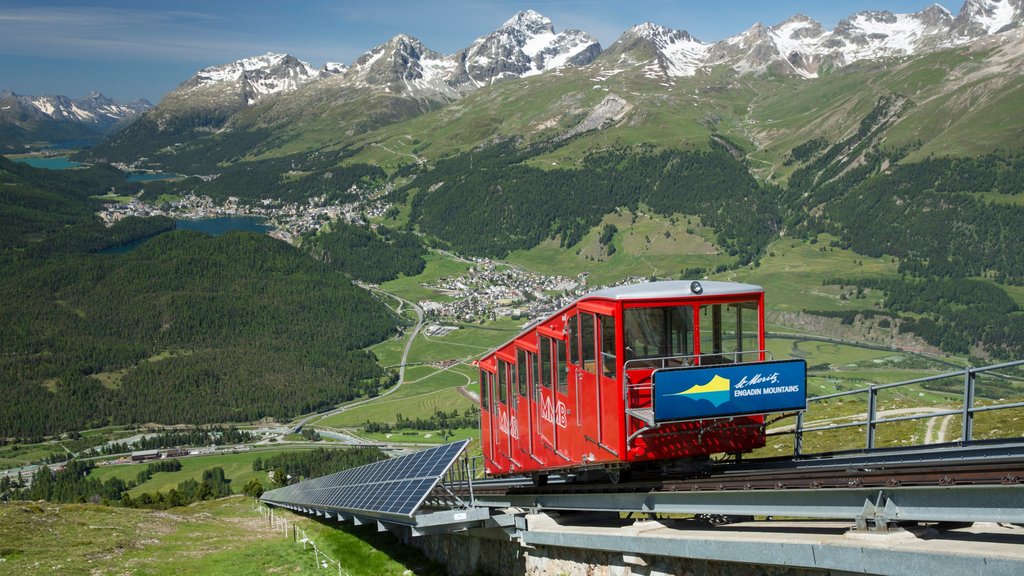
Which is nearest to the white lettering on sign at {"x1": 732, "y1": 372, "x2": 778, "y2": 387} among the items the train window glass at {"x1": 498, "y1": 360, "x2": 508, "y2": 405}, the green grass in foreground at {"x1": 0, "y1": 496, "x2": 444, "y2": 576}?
the train window glass at {"x1": 498, "y1": 360, "x2": 508, "y2": 405}

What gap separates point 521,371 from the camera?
30562mm

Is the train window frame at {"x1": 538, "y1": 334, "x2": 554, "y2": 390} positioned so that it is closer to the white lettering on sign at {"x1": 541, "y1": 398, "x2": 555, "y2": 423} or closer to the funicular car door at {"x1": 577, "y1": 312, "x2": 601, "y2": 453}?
the white lettering on sign at {"x1": 541, "y1": 398, "x2": 555, "y2": 423}

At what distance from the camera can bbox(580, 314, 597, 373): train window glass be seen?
2305cm

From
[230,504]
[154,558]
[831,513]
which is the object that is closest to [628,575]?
[831,513]

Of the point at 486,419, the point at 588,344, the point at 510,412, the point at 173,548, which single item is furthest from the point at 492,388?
the point at 173,548

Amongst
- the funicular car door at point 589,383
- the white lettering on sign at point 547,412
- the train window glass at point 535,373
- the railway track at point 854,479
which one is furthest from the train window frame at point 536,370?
the railway track at point 854,479

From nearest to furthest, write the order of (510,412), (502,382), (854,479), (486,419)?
1. (854,479)
2. (510,412)
3. (502,382)
4. (486,419)

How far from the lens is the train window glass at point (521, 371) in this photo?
98.6 ft

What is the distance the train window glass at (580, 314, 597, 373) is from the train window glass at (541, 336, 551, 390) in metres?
2.95

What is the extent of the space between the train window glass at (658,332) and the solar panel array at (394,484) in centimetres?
803

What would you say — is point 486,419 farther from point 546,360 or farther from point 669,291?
point 669,291

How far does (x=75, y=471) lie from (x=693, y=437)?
17505 centimetres

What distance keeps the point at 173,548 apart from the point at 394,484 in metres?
14.2

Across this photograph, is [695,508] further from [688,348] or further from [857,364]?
[857,364]
